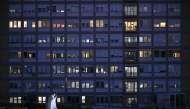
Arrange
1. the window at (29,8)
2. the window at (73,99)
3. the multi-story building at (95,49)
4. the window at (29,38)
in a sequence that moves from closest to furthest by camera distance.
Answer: the window at (73,99)
the multi-story building at (95,49)
the window at (29,38)
the window at (29,8)

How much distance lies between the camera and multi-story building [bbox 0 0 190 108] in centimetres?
8244

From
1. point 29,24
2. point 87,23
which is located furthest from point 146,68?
point 29,24

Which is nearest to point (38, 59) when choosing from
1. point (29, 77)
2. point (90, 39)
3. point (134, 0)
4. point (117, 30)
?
point (29, 77)

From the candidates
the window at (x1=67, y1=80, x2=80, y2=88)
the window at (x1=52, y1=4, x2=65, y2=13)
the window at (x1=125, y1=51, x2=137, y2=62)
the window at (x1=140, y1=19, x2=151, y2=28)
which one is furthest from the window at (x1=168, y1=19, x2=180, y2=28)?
the window at (x1=67, y1=80, x2=80, y2=88)

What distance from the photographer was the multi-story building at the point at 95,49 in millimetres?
82438

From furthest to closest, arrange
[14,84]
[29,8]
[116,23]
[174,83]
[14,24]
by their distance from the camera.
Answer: [29,8] → [14,24] → [14,84] → [116,23] → [174,83]

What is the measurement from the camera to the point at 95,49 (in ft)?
272

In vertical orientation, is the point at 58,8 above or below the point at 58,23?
above

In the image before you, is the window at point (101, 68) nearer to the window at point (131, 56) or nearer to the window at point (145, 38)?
the window at point (131, 56)

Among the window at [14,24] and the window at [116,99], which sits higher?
the window at [14,24]

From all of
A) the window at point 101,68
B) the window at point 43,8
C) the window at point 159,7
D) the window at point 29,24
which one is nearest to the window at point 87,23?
the window at point 43,8

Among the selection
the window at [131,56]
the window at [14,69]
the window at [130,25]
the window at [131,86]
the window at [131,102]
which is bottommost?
the window at [131,102]

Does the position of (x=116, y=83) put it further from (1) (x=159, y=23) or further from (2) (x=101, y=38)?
(1) (x=159, y=23)

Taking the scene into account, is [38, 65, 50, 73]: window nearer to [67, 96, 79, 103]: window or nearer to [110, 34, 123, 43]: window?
[67, 96, 79, 103]: window
